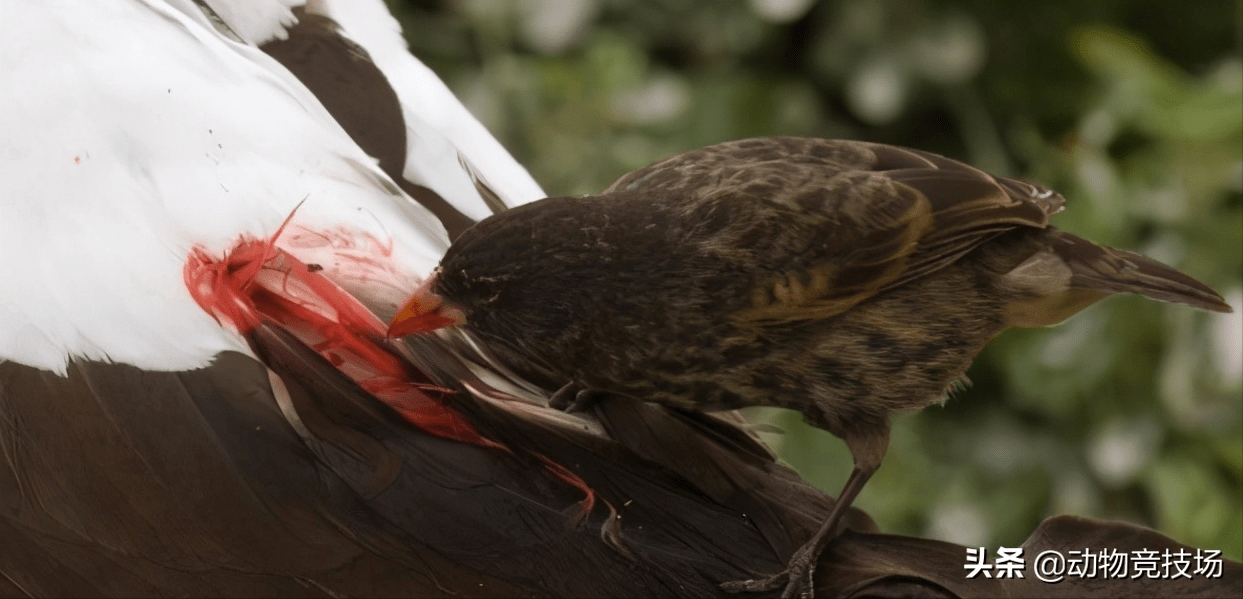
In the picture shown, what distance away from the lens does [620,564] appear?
3.17 ft

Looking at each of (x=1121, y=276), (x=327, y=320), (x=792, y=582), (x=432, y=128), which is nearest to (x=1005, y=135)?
(x=1121, y=276)

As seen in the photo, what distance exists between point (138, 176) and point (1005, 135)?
1.67m

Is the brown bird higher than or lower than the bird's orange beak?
higher

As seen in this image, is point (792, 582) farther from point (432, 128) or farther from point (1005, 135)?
point (1005, 135)

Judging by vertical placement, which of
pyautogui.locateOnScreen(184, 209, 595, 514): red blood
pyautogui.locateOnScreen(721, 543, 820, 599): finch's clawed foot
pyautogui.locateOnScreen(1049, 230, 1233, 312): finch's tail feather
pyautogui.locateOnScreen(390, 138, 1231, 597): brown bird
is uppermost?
pyautogui.locateOnScreen(1049, 230, 1233, 312): finch's tail feather

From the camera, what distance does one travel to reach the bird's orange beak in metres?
0.97

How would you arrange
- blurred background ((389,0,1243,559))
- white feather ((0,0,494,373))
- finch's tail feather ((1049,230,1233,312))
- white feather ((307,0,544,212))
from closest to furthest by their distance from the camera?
white feather ((0,0,494,373)) → finch's tail feather ((1049,230,1233,312)) → white feather ((307,0,544,212)) → blurred background ((389,0,1243,559))

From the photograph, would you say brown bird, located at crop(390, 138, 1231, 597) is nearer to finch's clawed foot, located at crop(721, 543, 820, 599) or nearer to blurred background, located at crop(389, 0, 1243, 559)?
finch's clawed foot, located at crop(721, 543, 820, 599)

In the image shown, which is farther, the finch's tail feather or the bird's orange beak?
the finch's tail feather

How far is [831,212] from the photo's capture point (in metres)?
1.01

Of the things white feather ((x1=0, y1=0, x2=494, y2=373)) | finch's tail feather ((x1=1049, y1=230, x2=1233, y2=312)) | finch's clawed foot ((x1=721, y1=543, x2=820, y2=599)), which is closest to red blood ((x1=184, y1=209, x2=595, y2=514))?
white feather ((x1=0, y1=0, x2=494, y2=373))

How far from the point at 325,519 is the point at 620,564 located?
22cm

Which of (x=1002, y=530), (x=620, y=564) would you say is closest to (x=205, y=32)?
(x=620, y=564)

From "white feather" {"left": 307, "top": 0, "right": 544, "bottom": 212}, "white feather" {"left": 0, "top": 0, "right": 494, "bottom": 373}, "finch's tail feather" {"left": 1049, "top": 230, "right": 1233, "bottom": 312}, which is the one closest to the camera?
"white feather" {"left": 0, "top": 0, "right": 494, "bottom": 373}
